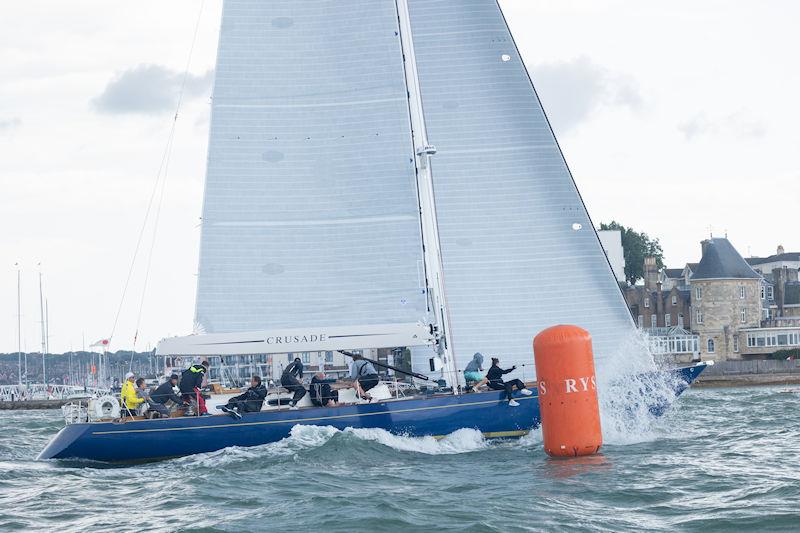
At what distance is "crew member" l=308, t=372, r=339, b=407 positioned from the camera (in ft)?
68.2

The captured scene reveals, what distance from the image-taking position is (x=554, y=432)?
60.2 feet

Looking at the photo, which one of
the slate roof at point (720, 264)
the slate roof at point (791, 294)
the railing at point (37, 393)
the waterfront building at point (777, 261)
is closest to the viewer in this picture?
the slate roof at point (720, 264)

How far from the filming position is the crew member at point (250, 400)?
20.4 metres

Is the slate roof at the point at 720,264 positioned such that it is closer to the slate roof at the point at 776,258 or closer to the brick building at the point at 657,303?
the brick building at the point at 657,303

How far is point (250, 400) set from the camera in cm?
2047

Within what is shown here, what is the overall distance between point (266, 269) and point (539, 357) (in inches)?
249

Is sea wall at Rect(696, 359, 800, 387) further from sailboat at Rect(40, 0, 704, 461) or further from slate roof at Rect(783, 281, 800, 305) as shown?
sailboat at Rect(40, 0, 704, 461)

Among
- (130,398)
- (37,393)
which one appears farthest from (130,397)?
(37,393)

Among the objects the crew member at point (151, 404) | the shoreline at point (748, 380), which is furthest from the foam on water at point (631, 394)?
the shoreline at point (748, 380)

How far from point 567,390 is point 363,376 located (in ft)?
15.0

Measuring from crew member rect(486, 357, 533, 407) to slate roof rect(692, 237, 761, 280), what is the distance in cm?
6180

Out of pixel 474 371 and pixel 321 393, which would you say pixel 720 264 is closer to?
pixel 474 371

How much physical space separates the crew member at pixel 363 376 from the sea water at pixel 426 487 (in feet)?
3.20

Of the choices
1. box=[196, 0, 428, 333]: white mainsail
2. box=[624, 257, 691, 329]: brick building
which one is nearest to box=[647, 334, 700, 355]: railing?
box=[624, 257, 691, 329]: brick building
